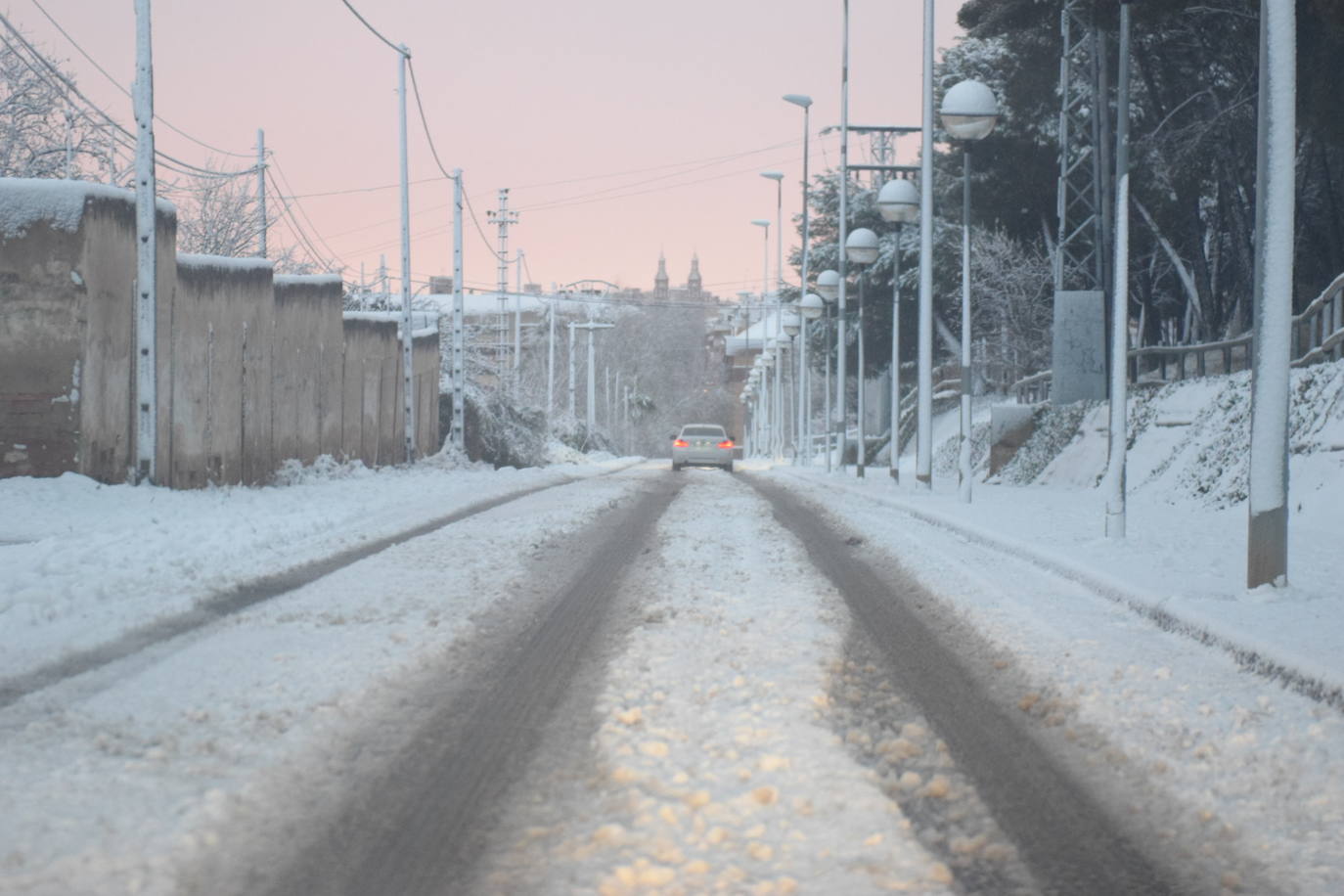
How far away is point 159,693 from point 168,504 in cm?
1077

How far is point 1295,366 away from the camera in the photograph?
65.7 ft

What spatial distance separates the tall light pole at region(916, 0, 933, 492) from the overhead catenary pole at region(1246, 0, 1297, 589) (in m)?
13.6

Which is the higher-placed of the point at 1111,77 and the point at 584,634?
the point at 1111,77

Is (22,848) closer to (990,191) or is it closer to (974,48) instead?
(990,191)

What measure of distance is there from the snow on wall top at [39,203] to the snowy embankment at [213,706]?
4637mm

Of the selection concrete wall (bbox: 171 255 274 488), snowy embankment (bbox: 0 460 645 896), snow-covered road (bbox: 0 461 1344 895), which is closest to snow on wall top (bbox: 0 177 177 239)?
concrete wall (bbox: 171 255 274 488)

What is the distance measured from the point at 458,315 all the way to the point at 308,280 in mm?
14076

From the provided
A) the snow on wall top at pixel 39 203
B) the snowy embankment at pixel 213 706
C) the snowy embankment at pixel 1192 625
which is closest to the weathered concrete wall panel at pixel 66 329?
the snow on wall top at pixel 39 203

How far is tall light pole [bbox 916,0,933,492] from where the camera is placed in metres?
22.8

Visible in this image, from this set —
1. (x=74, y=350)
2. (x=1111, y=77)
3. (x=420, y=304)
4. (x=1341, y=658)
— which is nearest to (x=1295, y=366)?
(x=1111, y=77)

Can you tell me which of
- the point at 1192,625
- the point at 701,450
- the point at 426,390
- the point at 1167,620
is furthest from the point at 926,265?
the point at 701,450

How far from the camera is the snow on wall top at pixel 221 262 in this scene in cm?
1897

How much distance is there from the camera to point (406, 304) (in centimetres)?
3172

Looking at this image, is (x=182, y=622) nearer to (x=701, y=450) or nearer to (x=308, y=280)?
(x=308, y=280)
